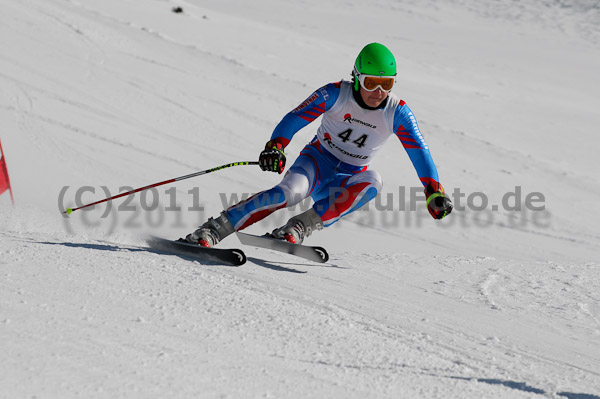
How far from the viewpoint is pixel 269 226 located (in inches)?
303

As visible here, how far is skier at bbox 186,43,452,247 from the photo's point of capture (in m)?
4.51

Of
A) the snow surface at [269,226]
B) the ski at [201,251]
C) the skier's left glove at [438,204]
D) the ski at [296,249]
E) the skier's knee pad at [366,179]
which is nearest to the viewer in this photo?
the snow surface at [269,226]

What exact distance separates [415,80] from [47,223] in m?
10.2

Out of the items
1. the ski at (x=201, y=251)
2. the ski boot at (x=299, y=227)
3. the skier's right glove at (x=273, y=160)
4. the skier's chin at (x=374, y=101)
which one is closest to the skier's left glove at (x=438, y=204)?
the skier's chin at (x=374, y=101)

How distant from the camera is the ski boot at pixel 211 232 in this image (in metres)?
4.43

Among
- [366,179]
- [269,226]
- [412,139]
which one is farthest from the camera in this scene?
[269,226]

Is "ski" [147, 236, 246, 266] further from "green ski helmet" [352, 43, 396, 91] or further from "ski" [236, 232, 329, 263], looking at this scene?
"green ski helmet" [352, 43, 396, 91]

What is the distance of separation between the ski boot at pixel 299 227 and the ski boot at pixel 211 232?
0.36m

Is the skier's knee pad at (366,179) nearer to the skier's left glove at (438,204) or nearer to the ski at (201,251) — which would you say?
the skier's left glove at (438,204)

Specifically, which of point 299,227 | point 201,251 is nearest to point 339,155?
point 299,227

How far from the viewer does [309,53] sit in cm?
1510

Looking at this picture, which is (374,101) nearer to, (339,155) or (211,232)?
(339,155)

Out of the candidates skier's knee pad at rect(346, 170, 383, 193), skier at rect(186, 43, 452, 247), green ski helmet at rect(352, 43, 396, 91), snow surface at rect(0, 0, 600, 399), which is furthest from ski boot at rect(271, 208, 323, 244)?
green ski helmet at rect(352, 43, 396, 91)

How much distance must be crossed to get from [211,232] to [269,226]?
3.18 meters
